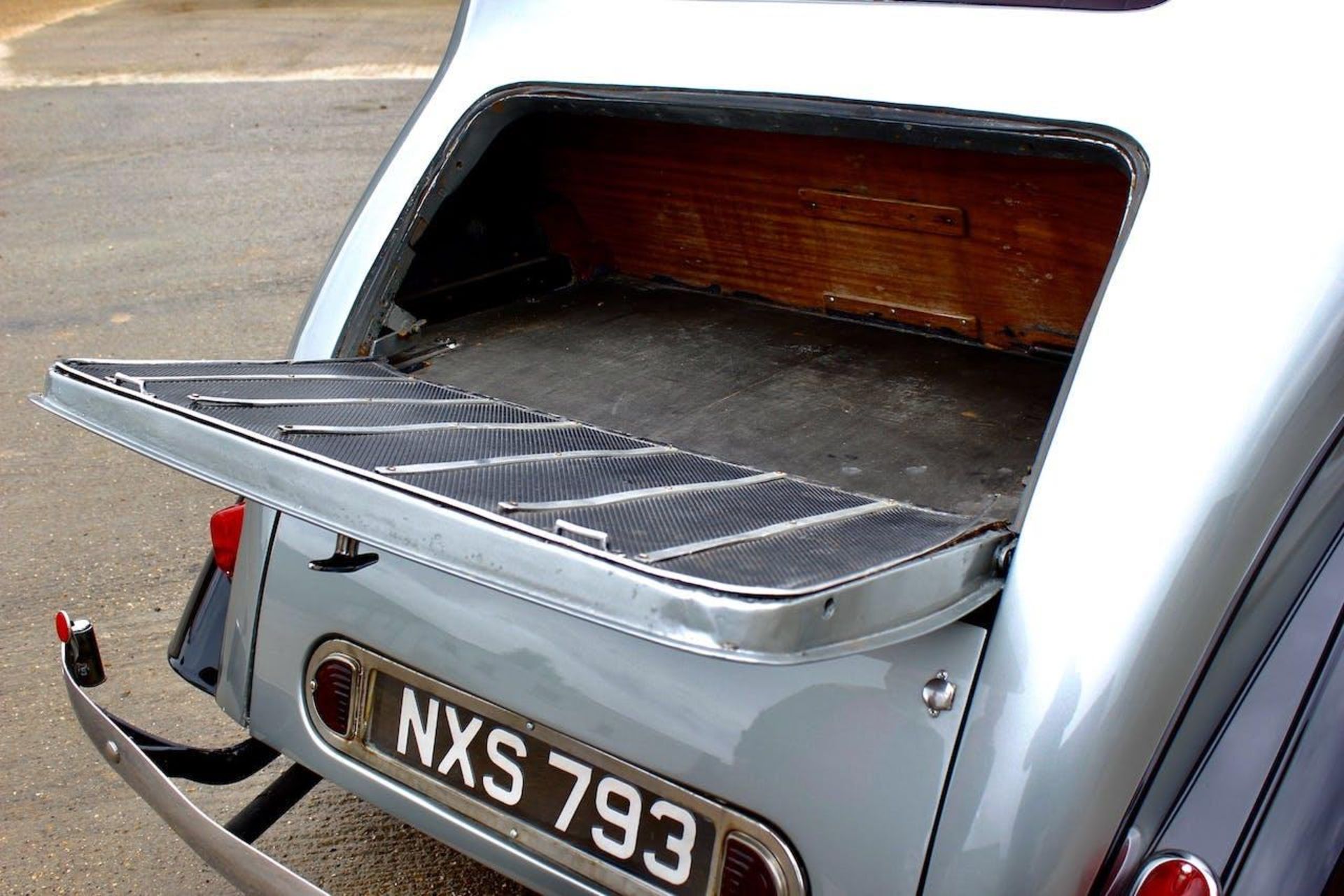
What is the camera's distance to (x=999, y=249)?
90.7 inches

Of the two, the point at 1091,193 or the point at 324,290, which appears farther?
the point at 324,290

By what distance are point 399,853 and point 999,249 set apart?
5.37 ft

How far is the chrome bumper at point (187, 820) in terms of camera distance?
5.66 feet

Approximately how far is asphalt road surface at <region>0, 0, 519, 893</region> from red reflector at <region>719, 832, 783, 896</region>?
3.26 feet

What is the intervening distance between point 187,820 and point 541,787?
533 millimetres

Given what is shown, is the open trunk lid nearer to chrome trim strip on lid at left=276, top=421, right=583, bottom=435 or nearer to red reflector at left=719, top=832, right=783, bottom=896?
chrome trim strip on lid at left=276, top=421, right=583, bottom=435

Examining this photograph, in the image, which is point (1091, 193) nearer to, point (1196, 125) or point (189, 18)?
point (1196, 125)

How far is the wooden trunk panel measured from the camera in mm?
2184

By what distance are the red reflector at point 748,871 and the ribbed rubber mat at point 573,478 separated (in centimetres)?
41

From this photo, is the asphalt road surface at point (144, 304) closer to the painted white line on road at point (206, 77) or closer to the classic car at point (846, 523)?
the painted white line on road at point (206, 77)

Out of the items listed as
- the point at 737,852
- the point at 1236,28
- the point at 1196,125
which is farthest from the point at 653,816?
the point at 1236,28

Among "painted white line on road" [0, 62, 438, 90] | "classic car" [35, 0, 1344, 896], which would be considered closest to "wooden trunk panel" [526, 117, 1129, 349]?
"classic car" [35, 0, 1344, 896]

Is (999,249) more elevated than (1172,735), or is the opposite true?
(999,249)

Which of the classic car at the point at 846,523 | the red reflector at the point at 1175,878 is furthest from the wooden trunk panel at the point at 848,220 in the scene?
the red reflector at the point at 1175,878
